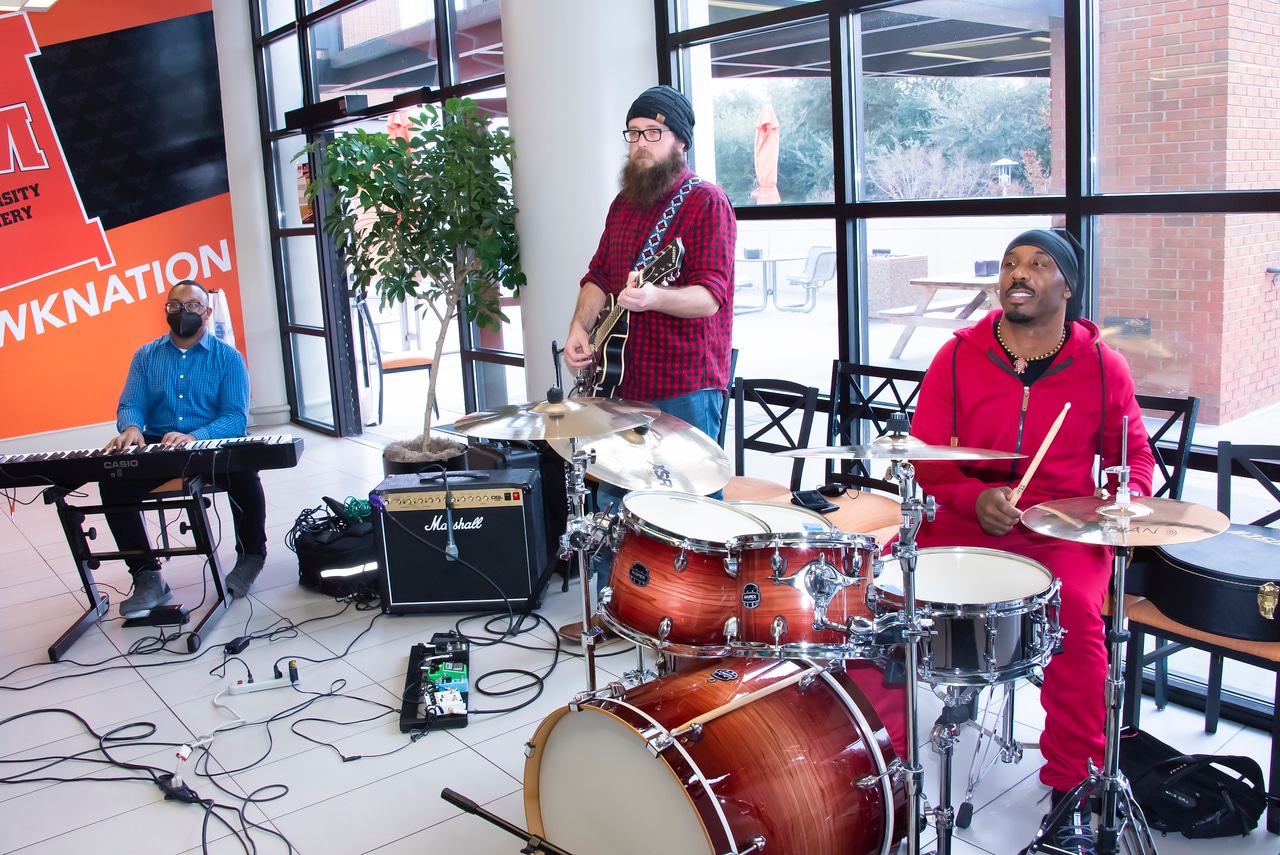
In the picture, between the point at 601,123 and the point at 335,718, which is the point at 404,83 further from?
the point at 335,718

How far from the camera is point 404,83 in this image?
589cm


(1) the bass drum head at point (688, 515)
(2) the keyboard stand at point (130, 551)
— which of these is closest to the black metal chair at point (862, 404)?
(1) the bass drum head at point (688, 515)

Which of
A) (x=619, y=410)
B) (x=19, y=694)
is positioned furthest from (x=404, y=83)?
(x=619, y=410)

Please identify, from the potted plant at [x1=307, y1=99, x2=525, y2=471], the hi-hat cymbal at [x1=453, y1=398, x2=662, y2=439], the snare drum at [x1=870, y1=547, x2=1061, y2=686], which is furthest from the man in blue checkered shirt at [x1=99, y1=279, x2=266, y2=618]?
the snare drum at [x1=870, y1=547, x2=1061, y2=686]

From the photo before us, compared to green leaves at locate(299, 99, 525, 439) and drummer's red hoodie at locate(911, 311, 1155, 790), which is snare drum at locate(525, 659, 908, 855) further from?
green leaves at locate(299, 99, 525, 439)

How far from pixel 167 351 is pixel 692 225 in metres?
2.35

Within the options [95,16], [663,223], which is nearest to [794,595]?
[663,223]

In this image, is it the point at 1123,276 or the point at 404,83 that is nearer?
the point at 1123,276

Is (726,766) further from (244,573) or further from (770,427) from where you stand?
(244,573)

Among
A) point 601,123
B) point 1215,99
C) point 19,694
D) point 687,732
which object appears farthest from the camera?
point 601,123

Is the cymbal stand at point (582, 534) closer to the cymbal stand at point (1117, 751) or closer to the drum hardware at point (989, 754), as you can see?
the drum hardware at point (989, 754)

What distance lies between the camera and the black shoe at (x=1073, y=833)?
2188mm

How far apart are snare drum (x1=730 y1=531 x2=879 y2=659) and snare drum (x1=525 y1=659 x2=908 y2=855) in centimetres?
8

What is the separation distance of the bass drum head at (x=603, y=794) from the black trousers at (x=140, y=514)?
7.51ft
